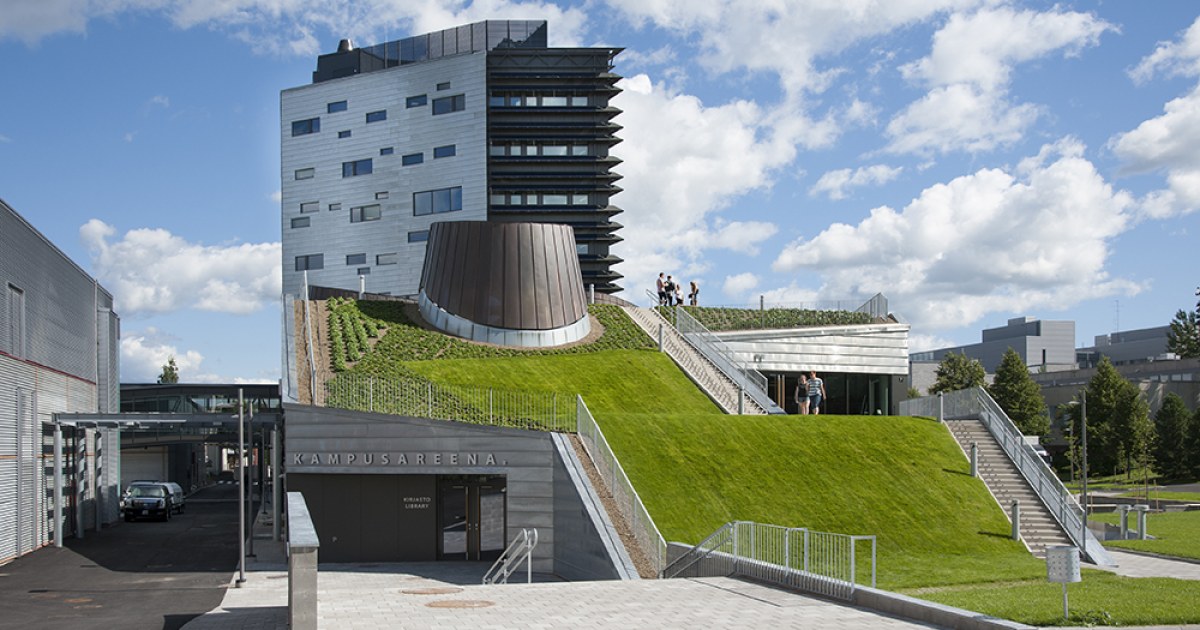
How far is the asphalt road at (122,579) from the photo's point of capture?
66.4 feet

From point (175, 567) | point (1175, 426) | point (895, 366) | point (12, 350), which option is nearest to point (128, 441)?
point (12, 350)

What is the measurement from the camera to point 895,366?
51.0 metres

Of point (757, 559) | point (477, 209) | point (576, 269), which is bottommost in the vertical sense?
point (757, 559)

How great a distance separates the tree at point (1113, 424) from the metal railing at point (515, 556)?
150ft

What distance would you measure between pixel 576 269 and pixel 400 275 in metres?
30.6

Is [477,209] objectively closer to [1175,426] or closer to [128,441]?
[128,441]

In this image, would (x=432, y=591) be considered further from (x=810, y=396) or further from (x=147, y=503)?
(x=147, y=503)

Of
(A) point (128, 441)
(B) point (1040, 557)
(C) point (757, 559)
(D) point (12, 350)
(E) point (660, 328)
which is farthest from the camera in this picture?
(A) point (128, 441)

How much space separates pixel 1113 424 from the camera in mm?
66125

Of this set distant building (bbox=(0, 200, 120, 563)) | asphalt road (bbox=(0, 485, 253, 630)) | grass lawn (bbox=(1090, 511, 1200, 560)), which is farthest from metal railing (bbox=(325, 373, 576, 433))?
grass lawn (bbox=(1090, 511, 1200, 560))

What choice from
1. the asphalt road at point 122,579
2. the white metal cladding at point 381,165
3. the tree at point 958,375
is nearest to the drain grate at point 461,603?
the asphalt road at point 122,579

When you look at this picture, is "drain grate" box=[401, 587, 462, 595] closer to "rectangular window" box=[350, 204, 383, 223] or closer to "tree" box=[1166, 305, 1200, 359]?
"rectangular window" box=[350, 204, 383, 223]

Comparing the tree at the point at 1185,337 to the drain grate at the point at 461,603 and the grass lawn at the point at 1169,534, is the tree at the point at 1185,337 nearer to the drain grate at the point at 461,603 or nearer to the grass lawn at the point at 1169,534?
the grass lawn at the point at 1169,534

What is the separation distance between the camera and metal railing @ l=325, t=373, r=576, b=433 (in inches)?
1203
